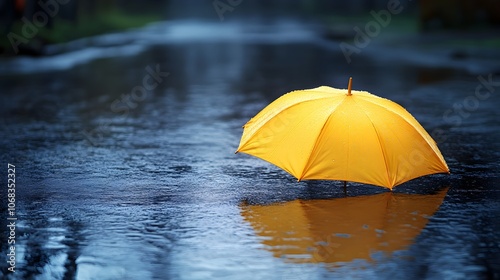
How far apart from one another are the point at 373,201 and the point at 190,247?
2050mm

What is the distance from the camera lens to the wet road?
6.28 meters

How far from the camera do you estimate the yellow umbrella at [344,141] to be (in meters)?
8.27

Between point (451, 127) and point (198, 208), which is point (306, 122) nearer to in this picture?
point (198, 208)

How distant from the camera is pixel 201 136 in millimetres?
12234

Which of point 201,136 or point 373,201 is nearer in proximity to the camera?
point 373,201

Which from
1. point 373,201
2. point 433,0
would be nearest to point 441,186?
point 373,201

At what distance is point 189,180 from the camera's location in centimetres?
920

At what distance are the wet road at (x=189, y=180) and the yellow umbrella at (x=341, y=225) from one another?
6 centimetres
